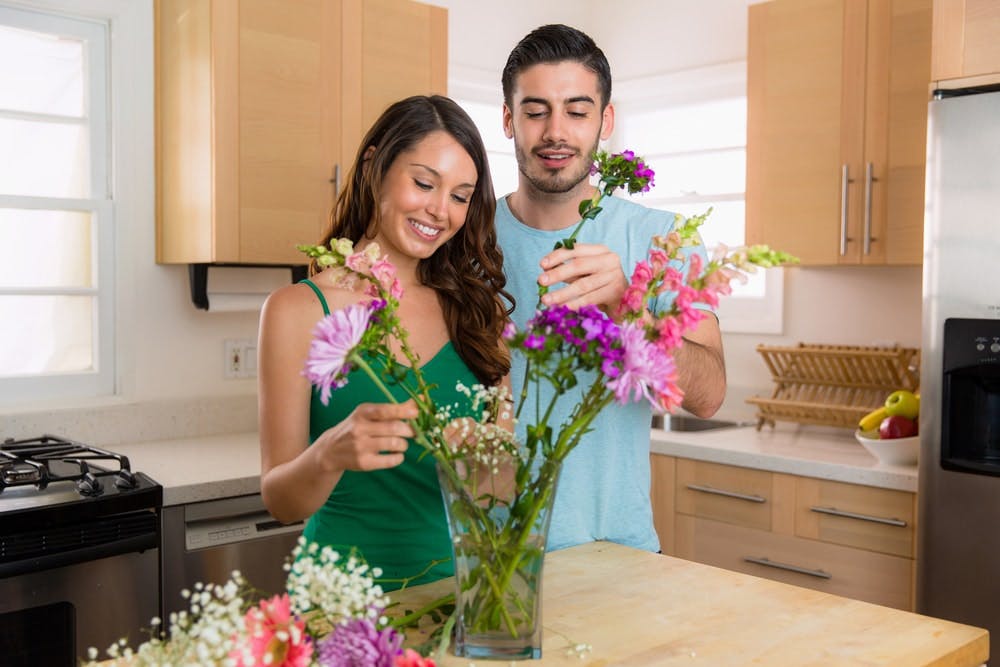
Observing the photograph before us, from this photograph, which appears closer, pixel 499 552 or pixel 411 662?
pixel 411 662

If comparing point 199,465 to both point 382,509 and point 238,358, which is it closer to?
point 238,358

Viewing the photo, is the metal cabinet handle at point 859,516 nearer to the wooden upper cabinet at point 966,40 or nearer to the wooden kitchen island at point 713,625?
the wooden upper cabinet at point 966,40

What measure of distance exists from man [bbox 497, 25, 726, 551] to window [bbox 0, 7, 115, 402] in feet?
5.64

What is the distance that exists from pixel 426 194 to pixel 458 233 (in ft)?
0.64

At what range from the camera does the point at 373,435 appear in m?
1.02

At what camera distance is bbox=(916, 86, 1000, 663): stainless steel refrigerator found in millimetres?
2428

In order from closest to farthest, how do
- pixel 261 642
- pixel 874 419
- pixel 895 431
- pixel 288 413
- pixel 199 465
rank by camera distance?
pixel 261 642 → pixel 288 413 → pixel 199 465 → pixel 895 431 → pixel 874 419

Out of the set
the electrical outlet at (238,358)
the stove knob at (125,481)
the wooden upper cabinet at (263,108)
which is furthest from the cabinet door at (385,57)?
the stove knob at (125,481)

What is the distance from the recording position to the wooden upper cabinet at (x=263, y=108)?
2826 mm

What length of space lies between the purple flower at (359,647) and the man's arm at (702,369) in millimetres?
827

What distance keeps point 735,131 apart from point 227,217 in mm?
2095

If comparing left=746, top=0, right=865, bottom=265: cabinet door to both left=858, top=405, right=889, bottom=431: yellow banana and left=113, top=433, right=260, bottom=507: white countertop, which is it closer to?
left=858, top=405, right=889, bottom=431: yellow banana

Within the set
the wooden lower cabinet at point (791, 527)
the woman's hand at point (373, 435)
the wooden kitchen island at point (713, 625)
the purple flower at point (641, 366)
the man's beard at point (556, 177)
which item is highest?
the man's beard at point (556, 177)

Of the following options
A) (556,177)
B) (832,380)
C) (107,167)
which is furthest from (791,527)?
(107,167)
